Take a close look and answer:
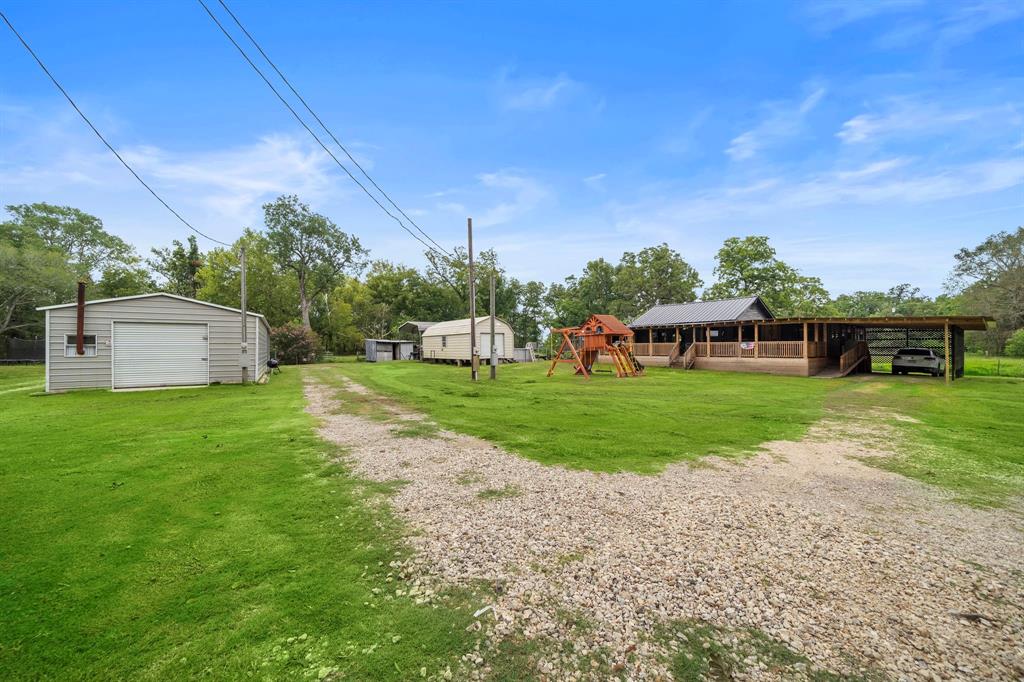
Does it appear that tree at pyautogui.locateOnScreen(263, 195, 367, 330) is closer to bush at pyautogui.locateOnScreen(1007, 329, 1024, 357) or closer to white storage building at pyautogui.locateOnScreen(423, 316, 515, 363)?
white storage building at pyautogui.locateOnScreen(423, 316, 515, 363)

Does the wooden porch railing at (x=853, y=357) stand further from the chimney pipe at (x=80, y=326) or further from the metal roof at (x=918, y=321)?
the chimney pipe at (x=80, y=326)

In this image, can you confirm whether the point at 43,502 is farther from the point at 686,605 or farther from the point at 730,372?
the point at 730,372

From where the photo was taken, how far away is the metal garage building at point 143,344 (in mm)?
12992

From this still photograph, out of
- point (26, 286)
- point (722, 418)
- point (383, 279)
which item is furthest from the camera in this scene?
point (383, 279)

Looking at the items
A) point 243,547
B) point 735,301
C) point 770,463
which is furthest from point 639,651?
point 735,301

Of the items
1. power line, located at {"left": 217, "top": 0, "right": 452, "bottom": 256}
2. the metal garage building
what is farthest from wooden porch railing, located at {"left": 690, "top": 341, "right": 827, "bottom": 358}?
the metal garage building

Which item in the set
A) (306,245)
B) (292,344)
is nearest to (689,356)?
(292,344)

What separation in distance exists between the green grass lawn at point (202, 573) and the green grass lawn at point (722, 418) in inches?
124

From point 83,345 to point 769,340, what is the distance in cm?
3110

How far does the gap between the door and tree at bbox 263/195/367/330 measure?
22073 millimetres

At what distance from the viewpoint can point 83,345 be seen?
13.1 m

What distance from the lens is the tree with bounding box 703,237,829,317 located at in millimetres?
38781

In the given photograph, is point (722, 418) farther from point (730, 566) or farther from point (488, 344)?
point (488, 344)

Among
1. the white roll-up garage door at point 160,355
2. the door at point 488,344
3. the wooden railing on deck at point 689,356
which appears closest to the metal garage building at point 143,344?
the white roll-up garage door at point 160,355
